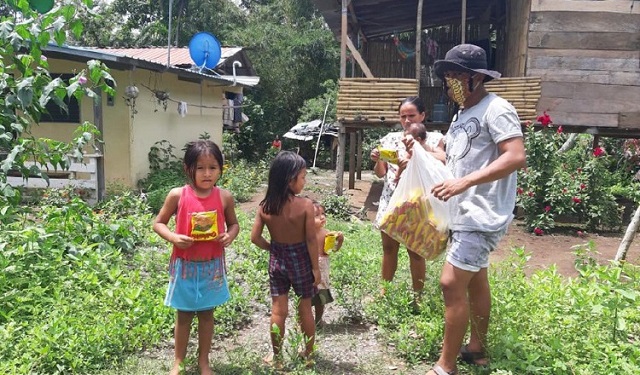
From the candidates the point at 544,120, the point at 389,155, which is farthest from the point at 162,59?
the point at 389,155

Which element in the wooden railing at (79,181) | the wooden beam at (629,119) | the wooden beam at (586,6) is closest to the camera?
the wooden beam at (586,6)

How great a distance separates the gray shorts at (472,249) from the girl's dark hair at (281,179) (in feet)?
3.15

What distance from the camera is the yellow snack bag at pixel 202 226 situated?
2782 millimetres

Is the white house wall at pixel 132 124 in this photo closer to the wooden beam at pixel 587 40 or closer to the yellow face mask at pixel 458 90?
the wooden beam at pixel 587 40

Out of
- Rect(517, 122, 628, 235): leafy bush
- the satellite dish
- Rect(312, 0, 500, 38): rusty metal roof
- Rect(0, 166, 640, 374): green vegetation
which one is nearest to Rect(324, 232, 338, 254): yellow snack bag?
Rect(0, 166, 640, 374): green vegetation

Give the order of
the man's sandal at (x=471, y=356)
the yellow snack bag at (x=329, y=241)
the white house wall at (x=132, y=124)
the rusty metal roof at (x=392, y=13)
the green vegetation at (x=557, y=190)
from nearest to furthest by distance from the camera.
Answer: the man's sandal at (x=471, y=356), the yellow snack bag at (x=329, y=241), the green vegetation at (x=557, y=190), the rusty metal roof at (x=392, y=13), the white house wall at (x=132, y=124)

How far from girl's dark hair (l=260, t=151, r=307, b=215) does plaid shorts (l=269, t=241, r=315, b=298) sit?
0.24 meters

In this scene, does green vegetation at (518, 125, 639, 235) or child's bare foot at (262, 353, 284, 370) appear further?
green vegetation at (518, 125, 639, 235)

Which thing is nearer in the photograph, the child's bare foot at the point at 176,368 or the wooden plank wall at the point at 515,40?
the child's bare foot at the point at 176,368

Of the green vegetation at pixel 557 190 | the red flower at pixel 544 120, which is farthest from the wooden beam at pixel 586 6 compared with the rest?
the green vegetation at pixel 557 190

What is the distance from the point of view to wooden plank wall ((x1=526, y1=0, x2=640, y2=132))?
330 inches


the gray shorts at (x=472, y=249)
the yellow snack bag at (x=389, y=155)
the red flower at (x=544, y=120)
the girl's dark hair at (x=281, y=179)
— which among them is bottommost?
the gray shorts at (x=472, y=249)

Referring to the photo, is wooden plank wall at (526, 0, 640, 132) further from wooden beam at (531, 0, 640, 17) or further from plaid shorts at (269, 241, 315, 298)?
plaid shorts at (269, 241, 315, 298)

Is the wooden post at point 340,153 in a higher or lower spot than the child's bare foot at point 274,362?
higher
